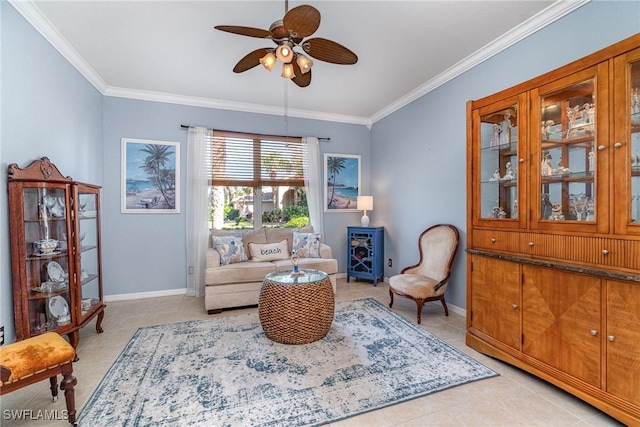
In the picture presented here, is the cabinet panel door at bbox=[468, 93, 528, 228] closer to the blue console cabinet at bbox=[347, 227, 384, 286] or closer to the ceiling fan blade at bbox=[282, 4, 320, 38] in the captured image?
the ceiling fan blade at bbox=[282, 4, 320, 38]

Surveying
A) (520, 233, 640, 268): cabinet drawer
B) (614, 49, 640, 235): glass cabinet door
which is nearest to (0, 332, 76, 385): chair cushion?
(520, 233, 640, 268): cabinet drawer

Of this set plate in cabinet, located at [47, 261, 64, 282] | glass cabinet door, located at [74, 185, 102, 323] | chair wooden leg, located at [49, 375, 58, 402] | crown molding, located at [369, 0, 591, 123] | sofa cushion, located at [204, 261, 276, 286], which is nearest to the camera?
chair wooden leg, located at [49, 375, 58, 402]

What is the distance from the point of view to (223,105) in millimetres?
4379

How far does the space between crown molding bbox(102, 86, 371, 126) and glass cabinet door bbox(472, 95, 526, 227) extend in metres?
2.88

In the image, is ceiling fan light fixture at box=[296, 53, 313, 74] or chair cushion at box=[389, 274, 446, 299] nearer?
ceiling fan light fixture at box=[296, 53, 313, 74]

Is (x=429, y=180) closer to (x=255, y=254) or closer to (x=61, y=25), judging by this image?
(x=255, y=254)

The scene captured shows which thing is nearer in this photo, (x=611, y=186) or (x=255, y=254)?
(x=611, y=186)

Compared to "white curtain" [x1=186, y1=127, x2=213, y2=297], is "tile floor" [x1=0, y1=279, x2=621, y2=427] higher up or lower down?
lower down

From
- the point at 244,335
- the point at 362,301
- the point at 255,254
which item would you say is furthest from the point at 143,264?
the point at 362,301

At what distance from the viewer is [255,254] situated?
13.3 feet

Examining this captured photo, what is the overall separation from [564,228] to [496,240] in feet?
1.63

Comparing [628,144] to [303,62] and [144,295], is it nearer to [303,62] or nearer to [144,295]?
[303,62]

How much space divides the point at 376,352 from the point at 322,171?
3215 millimetres

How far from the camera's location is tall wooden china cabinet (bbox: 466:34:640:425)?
1597 millimetres
